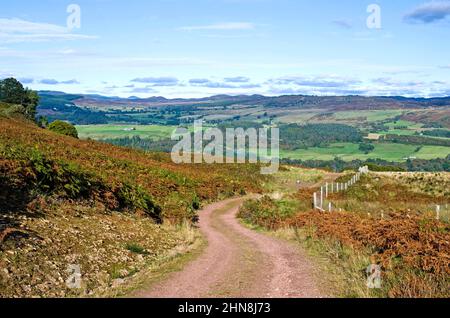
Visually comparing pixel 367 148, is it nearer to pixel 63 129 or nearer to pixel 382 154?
pixel 382 154

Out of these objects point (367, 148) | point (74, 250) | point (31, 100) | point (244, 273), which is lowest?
point (367, 148)

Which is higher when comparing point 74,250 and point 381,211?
point 74,250

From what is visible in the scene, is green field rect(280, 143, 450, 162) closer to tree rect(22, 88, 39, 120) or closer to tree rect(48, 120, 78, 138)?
tree rect(22, 88, 39, 120)

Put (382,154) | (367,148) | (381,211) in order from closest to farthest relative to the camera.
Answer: (381,211) < (382,154) < (367,148)

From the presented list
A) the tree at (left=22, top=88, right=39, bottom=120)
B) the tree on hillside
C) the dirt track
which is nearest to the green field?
the tree at (left=22, top=88, right=39, bottom=120)

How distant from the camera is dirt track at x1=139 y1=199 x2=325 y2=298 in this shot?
33.1 ft

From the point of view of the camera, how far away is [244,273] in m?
12.0

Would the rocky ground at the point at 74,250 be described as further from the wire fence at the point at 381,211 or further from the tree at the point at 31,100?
the tree at the point at 31,100

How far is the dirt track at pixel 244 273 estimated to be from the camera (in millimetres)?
10078

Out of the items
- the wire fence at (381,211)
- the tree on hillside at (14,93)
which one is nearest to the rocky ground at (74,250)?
the wire fence at (381,211)

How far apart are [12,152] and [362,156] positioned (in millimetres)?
166378

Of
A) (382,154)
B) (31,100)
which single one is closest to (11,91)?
(31,100)

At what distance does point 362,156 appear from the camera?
174 meters
